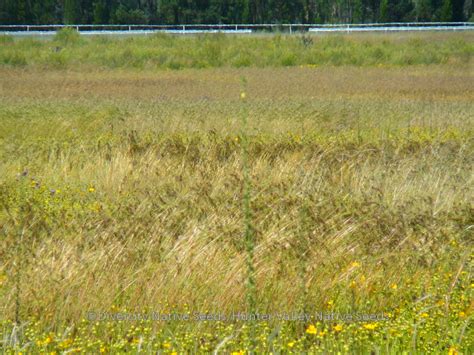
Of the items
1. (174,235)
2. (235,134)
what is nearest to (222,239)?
(174,235)

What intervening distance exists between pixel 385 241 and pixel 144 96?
45.3 feet

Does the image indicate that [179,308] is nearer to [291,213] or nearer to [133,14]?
[291,213]

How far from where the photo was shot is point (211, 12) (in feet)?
197

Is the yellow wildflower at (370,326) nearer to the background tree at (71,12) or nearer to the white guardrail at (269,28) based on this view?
the white guardrail at (269,28)

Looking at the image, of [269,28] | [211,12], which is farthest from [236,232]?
[211,12]

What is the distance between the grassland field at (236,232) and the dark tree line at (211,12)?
1859 inches

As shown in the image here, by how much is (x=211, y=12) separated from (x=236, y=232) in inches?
2215

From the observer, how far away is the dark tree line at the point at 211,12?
5812 cm

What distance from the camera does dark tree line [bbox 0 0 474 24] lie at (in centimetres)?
5812

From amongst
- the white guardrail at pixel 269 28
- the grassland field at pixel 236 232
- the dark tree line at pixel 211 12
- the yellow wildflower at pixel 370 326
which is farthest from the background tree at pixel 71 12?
the yellow wildflower at pixel 370 326

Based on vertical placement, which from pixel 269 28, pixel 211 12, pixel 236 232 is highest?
pixel 211 12

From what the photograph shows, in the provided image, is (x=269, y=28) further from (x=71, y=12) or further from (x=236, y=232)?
(x=236, y=232)

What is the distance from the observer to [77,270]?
5.09m

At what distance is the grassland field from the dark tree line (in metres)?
47.2
